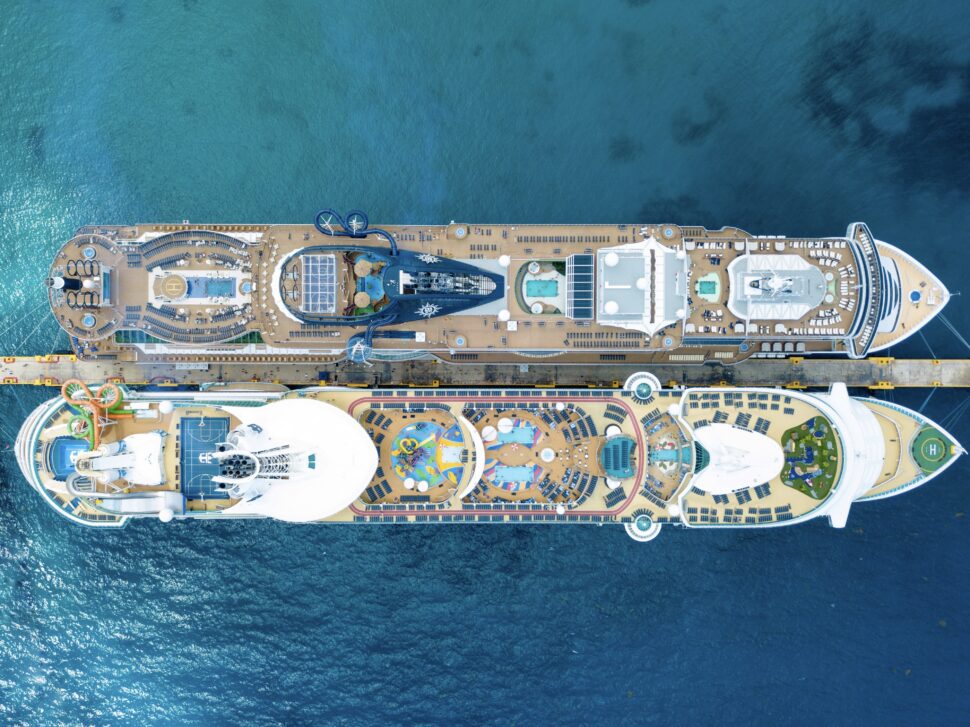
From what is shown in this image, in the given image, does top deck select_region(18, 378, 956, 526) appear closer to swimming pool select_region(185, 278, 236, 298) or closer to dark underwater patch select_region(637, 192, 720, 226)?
swimming pool select_region(185, 278, 236, 298)

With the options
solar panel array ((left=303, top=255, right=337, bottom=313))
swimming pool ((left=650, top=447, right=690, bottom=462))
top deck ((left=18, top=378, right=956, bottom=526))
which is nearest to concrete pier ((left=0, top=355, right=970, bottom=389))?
top deck ((left=18, top=378, right=956, bottom=526))

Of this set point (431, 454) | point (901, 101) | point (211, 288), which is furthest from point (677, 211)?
point (211, 288)

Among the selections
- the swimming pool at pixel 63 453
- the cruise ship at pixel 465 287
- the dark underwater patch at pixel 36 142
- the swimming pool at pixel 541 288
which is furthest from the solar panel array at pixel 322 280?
the dark underwater patch at pixel 36 142

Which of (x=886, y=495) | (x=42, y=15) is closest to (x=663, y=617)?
(x=886, y=495)

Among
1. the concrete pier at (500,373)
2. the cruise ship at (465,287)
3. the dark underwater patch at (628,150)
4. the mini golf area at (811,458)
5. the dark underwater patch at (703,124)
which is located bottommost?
the mini golf area at (811,458)

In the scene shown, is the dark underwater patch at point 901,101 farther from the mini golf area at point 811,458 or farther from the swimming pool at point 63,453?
the swimming pool at point 63,453
